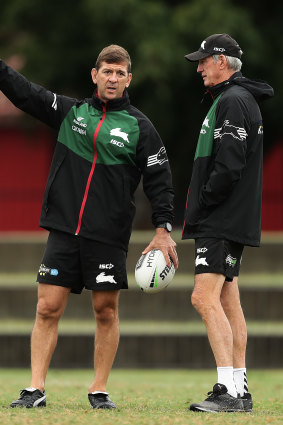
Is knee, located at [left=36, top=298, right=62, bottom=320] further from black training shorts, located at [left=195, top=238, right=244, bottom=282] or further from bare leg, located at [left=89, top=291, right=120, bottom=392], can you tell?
black training shorts, located at [left=195, top=238, right=244, bottom=282]

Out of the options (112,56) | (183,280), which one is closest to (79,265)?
(112,56)

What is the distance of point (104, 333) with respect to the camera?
7148 millimetres

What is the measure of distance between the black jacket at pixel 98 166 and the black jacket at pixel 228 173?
282 mm

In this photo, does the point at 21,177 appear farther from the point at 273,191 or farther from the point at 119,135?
the point at 119,135

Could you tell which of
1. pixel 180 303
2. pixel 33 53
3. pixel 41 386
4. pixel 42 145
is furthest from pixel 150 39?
pixel 41 386

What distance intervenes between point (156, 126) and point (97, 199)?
10806 mm

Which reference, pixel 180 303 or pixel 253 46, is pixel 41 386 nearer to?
pixel 180 303

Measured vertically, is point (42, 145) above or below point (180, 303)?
above

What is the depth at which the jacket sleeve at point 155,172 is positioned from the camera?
279 inches

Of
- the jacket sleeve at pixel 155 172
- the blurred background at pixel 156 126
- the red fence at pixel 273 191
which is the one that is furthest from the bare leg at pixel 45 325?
the red fence at pixel 273 191

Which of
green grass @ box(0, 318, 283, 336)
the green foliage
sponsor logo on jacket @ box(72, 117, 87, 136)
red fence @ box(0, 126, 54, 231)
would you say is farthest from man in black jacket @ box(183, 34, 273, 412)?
red fence @ box(0, 126, 54, 231)

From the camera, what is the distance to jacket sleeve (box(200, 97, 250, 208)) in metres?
6.80

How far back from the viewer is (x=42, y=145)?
1011 inches

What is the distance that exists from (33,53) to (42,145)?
757 centimetres
